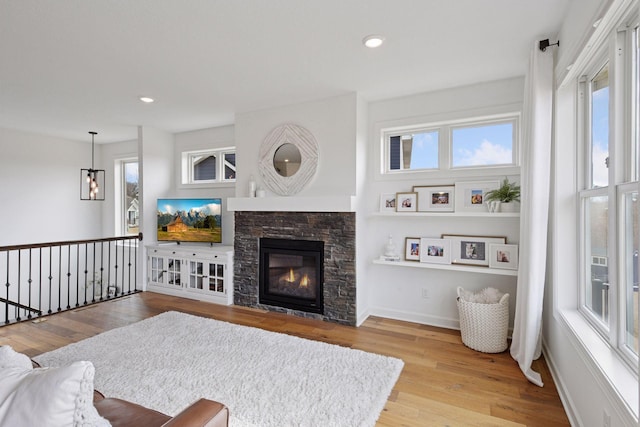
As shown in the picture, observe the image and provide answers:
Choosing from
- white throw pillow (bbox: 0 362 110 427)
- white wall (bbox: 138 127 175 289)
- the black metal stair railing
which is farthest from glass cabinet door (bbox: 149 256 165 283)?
white throw pillow (bbox: 0 362 110 427)

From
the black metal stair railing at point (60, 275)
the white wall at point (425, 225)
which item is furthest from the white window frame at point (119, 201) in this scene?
the white wall at point (425, 225)

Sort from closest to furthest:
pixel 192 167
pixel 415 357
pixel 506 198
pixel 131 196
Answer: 1. pixel 415 357
2. pixel 506 198
3. pixel 192 167
4. pixel 131 196

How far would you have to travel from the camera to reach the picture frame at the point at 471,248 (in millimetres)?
3248

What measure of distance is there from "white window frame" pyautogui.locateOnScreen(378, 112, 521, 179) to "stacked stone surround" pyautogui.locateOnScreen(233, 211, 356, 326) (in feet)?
2.78

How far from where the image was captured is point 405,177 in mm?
3641

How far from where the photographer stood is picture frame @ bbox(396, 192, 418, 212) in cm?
356

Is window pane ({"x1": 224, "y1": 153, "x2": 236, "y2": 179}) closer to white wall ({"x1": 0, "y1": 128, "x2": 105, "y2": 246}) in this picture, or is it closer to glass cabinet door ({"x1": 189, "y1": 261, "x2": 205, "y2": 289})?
glass cabinet door ({"x1": 189, "y1": 261, "x2": 205, "y2": 289})

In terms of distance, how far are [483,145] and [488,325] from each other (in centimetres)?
180

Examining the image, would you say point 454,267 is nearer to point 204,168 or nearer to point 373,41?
point 373,41

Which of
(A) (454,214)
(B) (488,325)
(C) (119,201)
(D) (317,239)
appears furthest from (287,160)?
(C) (119,201)

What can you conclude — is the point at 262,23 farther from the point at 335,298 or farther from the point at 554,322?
the point at 554,322

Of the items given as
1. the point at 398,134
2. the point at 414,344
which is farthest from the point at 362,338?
the point at 398,134

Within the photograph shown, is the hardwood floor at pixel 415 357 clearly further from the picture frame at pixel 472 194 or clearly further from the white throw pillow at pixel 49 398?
the white throw pillow at pixel 49 398

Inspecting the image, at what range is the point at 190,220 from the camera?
496cm
